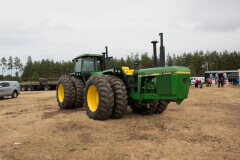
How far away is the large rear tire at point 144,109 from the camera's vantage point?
29.6 ft

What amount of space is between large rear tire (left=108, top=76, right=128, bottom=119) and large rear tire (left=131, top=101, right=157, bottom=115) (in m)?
1.22

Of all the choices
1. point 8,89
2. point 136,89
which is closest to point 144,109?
point 136,89

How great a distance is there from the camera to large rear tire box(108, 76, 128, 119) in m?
7.80

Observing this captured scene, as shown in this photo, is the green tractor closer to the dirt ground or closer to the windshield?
the dirt ground

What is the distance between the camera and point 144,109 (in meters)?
9.24

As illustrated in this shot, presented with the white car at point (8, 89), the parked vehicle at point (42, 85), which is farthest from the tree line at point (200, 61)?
the white car at point (8, 89)

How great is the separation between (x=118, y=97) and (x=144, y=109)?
6.14ft

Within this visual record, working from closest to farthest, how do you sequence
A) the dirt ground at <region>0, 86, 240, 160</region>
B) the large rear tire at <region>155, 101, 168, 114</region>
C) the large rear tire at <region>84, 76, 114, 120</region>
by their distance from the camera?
the dirt ground at <region>0, 86, 240, 160</region>
the large rear tire at <region>84, 76, 114, 120</region>
the large rear tire at <region>155, 101, 168, 114</region>

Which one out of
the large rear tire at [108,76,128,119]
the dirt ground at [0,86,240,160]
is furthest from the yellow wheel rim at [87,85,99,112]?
the large rear tire at [108,76,128,119]

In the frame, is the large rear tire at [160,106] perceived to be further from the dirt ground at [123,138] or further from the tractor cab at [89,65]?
the tractor cab at [89,65]

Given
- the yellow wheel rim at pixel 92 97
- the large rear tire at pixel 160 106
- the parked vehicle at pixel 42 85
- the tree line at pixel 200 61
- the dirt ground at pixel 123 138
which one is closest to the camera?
the dirt ground at pixel 123 138

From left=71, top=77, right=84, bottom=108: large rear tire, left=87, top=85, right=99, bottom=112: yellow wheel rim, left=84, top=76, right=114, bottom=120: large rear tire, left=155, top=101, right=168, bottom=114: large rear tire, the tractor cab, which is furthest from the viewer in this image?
the tractor cab

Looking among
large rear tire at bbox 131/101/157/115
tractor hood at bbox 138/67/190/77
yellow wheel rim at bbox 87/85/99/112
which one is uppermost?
tractor hood at bbox 138/67/190/77

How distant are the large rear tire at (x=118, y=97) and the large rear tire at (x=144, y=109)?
1218 millimetres
